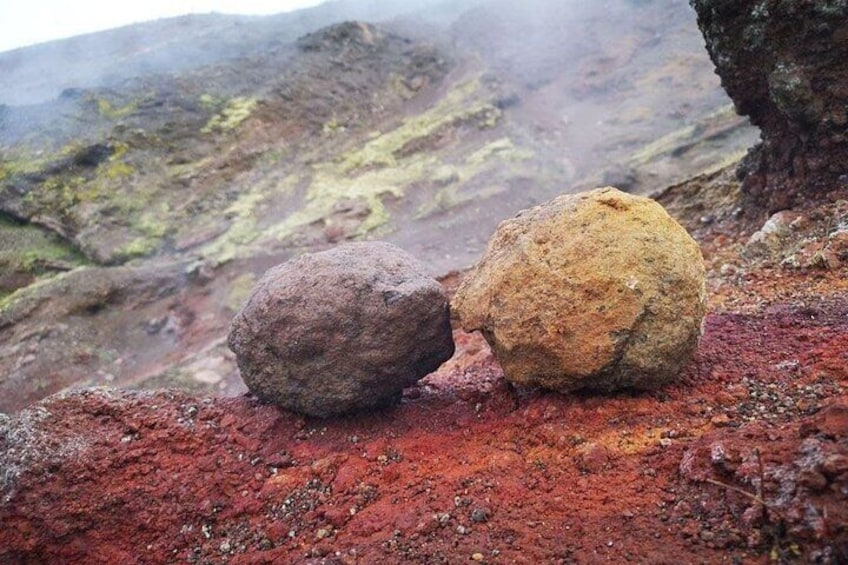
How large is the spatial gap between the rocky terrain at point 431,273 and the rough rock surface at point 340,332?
0.90 feet

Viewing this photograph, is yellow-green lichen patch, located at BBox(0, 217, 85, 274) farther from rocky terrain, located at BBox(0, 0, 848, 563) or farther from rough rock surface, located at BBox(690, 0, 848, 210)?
rough rock surface, located at BBox(690, 0, 848, 210)

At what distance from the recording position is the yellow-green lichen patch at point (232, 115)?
15.4 m

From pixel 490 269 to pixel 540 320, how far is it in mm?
555

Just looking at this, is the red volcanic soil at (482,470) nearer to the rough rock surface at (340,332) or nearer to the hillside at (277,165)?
the rough rock surface at (340,332)

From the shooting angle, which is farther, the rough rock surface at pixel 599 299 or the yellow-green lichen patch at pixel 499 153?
the yellow-green lichen patch at pixel 499 153

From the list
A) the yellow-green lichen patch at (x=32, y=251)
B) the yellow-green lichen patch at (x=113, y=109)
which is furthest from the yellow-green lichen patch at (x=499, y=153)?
the yellow-green lichen patch at (x=32, y=251)

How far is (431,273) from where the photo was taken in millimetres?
4809

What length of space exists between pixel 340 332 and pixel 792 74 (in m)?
4.46

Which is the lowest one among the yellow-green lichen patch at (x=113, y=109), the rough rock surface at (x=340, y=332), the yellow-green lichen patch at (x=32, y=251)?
the yellow-green lichen patch at (x=32, y=251)

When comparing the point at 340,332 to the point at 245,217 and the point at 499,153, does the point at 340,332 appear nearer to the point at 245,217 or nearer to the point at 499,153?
the point at 245,217

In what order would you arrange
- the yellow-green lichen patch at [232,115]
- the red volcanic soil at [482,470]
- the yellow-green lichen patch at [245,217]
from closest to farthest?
the red volcanic soil at [482,470] → the yellow-green lichen patch at [245,217] → the yellow-green lichen patch at [232,115]

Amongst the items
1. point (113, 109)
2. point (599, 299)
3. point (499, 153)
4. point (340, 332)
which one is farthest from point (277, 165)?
point (599, 299)

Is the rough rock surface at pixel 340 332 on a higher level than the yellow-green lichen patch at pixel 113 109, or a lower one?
lower

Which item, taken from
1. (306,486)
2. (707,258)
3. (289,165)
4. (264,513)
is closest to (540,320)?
(306,486)
